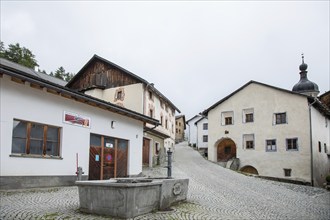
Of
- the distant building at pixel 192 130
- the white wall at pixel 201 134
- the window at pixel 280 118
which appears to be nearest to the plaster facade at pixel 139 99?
the window at pixel 280 118

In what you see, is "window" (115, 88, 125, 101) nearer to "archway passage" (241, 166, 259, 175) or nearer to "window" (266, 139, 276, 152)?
"archway passage" (241, 166, 259, 175)

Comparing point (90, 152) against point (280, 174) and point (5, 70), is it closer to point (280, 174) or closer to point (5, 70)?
point (5, 70)

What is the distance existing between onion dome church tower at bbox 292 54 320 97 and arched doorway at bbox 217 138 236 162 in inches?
815

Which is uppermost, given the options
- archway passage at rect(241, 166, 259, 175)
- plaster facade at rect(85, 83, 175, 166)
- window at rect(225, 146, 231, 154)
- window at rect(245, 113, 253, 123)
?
plaster facade at rect(85, 83, 175, 166)

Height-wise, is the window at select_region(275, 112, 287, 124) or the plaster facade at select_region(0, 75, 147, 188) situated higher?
the window at select_region(275, 112, 287, 124)

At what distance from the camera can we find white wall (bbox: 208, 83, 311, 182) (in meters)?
25.2

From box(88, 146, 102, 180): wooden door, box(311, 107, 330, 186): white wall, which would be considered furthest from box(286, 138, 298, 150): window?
box(88, 146, 102, 180): wooden door

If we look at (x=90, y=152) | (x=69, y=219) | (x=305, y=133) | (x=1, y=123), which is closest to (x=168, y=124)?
(x=305, y=133)

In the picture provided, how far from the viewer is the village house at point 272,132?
25.2m

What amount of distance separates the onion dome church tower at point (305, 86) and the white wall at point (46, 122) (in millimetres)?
37726

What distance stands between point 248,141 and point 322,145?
23.8 ft

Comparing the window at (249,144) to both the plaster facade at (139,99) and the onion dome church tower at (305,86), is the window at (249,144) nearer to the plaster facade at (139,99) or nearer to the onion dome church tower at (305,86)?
the plaster facade at (139,99)

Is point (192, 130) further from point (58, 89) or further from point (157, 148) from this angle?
point (58, 89)

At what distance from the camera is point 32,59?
43.5 meters
